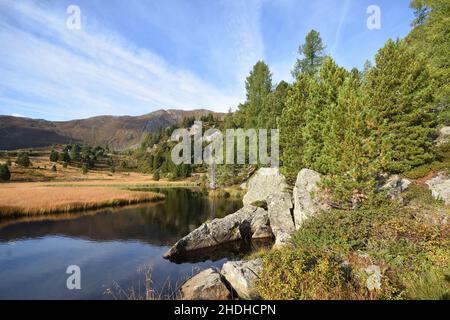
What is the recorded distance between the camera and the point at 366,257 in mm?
11742

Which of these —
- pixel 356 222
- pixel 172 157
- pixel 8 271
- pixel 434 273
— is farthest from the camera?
pixel 172 157

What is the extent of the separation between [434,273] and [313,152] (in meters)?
16.3

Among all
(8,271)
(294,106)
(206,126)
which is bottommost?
(8,271)

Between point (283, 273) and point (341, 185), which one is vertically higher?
point (341, 185)

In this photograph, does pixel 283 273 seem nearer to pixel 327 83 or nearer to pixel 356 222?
pixel 356 222

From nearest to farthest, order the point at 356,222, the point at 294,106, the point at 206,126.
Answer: the point at 356,222 < the point at 294,106 < the point at 206,126

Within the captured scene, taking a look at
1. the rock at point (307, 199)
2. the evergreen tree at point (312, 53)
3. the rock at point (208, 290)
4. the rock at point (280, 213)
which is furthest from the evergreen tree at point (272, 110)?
the rock at point (208, 290)

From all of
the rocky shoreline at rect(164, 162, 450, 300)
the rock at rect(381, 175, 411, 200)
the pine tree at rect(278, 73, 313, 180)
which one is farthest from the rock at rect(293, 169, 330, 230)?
the pine tree at rect(278, 73, 313, 180)

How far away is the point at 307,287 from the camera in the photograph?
8492 millimetres

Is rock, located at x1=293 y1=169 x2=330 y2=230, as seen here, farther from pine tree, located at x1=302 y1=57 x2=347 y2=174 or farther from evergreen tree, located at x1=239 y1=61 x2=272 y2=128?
evergreen tree, located at x1=239 y1=61 x2=272 y2=128

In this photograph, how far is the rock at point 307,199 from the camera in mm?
18625
